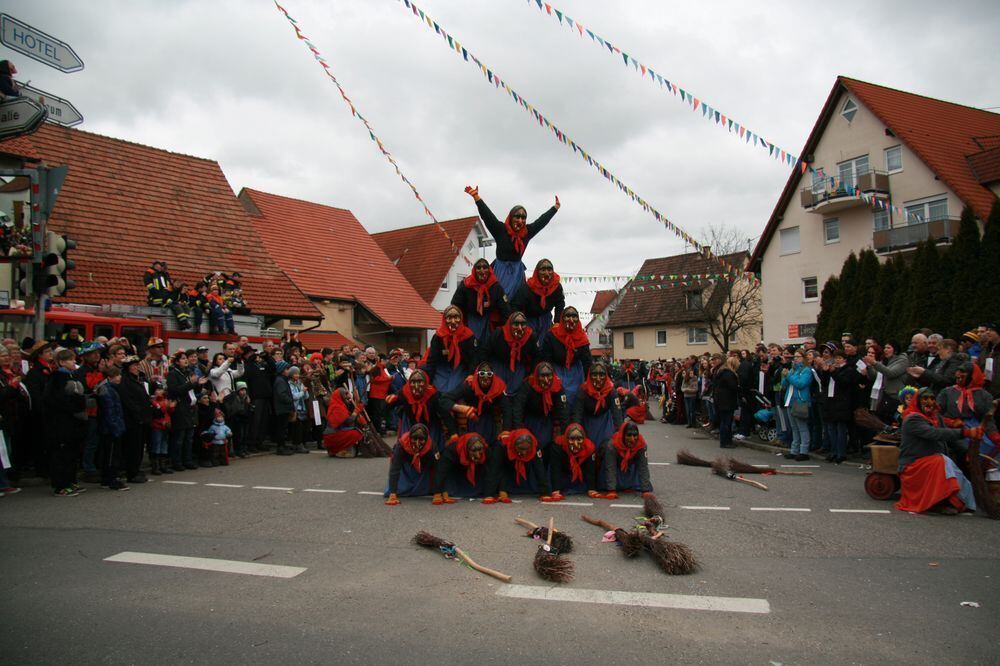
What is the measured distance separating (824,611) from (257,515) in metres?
5.68

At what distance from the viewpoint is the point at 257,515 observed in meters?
7.71

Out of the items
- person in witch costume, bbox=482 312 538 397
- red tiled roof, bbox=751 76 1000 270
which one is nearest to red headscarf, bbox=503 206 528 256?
person in witch costume, bbox=482 312 538 397

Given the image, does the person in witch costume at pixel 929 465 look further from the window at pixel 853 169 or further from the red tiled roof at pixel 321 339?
the window at pixel 853 169

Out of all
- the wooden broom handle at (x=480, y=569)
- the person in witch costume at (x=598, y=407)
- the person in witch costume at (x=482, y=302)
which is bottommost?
the wooden broom handle at (x=480, y=569)

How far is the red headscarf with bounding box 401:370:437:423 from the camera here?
8742 mm

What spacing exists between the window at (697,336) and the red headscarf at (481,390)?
3907 centimetres

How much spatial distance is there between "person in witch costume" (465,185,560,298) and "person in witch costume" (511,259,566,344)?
212 millimetres

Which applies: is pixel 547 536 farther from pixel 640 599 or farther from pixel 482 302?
pixel 482 302

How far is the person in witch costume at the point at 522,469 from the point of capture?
27.4 feet

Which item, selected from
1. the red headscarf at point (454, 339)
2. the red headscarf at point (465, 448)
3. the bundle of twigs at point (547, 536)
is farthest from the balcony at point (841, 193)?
the bundle of twigs at point (547, 536)

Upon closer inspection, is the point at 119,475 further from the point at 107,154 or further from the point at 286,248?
the point at 286,248

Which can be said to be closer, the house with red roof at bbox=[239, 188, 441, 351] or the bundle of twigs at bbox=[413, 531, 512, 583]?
the bundle of twigs at bbox=[413, 531, 512, 583]

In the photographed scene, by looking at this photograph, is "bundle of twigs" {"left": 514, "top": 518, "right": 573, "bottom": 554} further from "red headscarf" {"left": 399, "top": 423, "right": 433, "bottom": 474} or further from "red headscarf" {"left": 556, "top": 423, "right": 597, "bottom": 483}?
"red headscarf" {"left": 399, "top": 423, "right": 433, "bottom": 474}

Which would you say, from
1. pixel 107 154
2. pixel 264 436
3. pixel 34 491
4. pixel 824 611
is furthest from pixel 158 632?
pixel 107 154
